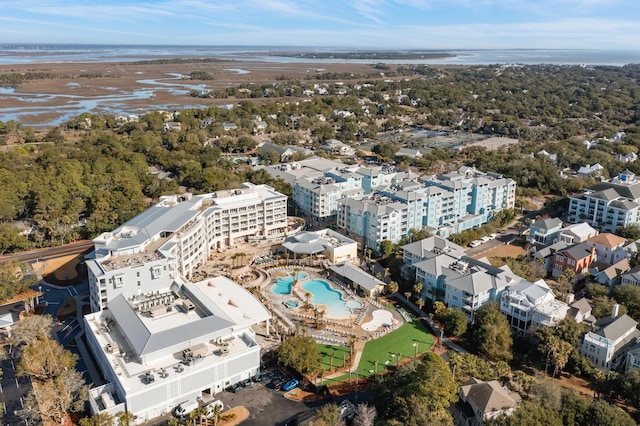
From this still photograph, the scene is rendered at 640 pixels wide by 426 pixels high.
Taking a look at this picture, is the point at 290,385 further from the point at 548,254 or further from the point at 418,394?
the point at 548,254

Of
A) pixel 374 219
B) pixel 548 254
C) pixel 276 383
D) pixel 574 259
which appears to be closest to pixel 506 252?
pixel 548 254

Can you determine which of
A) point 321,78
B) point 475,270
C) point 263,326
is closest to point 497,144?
point 475,270

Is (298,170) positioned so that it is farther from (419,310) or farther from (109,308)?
(109,308)

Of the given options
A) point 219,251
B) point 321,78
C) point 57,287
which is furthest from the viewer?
point 321,78

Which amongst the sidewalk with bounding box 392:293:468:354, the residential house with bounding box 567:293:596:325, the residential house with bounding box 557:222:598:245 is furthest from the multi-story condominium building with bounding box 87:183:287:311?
the residential house with bounding box 567:293:596:325

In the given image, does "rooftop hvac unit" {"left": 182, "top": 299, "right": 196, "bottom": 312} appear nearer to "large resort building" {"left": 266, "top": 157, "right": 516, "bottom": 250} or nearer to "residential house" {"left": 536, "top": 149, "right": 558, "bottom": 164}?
"large resort building" {"left": 266, "top": 157, "right": 516, "bottom": 250}
